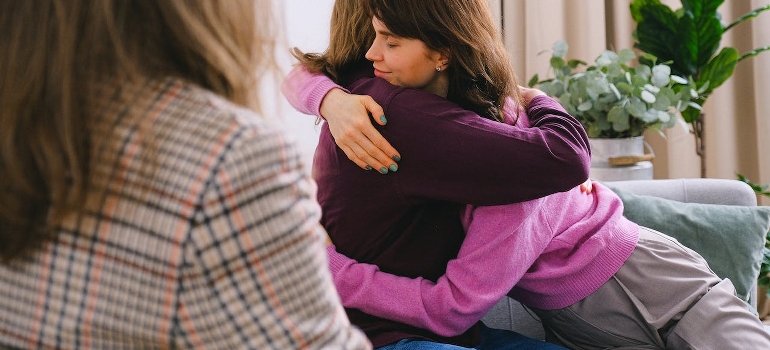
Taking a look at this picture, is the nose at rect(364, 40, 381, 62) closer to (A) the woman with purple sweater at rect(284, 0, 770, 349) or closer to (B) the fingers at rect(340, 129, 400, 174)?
(A) the woman with purple sweater at rect(284, 0, 770, 349)

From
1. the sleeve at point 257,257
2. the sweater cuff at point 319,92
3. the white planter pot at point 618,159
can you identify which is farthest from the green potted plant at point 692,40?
the sleeve at point 257,257

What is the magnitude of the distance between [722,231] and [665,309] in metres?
0.43

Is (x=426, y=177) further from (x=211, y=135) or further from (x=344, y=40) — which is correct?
(x=211, y=135)

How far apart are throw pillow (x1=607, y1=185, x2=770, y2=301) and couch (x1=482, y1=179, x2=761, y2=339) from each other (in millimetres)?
98

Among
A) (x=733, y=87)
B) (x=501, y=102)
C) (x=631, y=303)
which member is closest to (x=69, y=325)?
(x=501, y=102)

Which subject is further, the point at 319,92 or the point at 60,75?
the point at 319,92

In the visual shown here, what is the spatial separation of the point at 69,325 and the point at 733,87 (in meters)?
3.01

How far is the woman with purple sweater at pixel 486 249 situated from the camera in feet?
4.22

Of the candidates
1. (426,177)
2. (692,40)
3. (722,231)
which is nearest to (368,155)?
(426,177)

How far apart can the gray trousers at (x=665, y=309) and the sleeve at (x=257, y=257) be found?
91cm

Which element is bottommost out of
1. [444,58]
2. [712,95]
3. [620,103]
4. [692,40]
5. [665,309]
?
[665,309]

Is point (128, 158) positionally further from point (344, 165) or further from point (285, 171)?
point (344, 165)

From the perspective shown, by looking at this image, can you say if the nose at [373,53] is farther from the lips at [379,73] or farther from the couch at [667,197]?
the couch at [667,197]

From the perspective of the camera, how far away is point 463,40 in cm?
130
